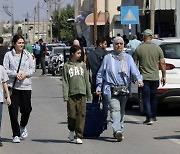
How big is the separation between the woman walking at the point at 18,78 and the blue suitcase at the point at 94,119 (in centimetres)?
107

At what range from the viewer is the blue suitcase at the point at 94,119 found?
12289 millimetres

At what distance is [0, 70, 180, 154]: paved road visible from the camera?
1106 cm

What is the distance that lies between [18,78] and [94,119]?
1557 mm

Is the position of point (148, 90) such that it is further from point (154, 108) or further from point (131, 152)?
point (131, 152)

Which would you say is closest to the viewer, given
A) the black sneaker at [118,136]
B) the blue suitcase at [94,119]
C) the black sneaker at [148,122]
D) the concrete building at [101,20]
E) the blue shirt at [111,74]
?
the black sneaker at [118,136]

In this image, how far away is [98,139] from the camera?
12.3 meters

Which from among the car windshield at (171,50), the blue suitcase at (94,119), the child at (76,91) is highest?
the car windshield at (171,50)

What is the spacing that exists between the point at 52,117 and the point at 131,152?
5491mm

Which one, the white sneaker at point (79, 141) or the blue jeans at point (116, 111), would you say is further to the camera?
the blue jeans at point (116, 111)

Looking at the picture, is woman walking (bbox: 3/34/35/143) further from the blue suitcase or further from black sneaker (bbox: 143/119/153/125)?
black sneaker (bbox: 143/119/153/125)

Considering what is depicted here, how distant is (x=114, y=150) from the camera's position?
11000 millimetres

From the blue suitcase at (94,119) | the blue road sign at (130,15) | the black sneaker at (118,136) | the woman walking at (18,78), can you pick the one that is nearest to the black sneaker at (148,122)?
the blue suitcase at (94,119)

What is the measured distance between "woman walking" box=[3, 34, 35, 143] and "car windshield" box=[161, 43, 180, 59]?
450cm

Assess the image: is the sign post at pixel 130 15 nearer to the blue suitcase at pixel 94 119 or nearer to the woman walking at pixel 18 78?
the blue suitcase at pixel 94 119
